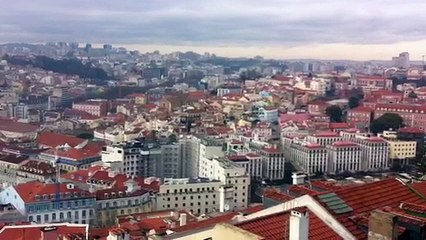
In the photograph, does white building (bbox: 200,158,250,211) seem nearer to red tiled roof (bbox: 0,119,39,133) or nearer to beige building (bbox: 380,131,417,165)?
beige building (bbox: 380,131,417,165)

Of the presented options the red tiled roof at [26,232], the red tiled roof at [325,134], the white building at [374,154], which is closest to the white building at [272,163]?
the red tiled roof at [325,134]

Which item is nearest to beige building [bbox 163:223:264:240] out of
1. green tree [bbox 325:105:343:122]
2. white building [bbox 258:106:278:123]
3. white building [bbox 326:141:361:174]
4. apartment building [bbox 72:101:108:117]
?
white building [bbox 326:141:361:174]

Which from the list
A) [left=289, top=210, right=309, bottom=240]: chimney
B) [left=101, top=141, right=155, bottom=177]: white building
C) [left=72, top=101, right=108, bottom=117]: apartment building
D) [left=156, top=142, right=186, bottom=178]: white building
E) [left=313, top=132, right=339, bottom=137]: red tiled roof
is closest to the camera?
[left=289, top=210, right=309, bottom=240]: chimney

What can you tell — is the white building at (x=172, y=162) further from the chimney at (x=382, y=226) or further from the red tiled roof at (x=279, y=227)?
the chimney at (x=382, y=226)

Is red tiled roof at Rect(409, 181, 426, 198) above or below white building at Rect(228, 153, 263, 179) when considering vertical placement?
above

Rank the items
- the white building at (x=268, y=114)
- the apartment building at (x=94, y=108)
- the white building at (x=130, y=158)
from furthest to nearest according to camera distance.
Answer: the apartment building at (x=94, y=108), the white building at (x=268, y=114), the white building at (x=130, y=158)

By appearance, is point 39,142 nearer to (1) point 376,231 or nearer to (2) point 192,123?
(2) point 192,123

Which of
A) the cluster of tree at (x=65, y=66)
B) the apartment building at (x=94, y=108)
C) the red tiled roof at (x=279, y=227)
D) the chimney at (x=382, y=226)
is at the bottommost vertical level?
the apartment building at (x=94, y=108)
